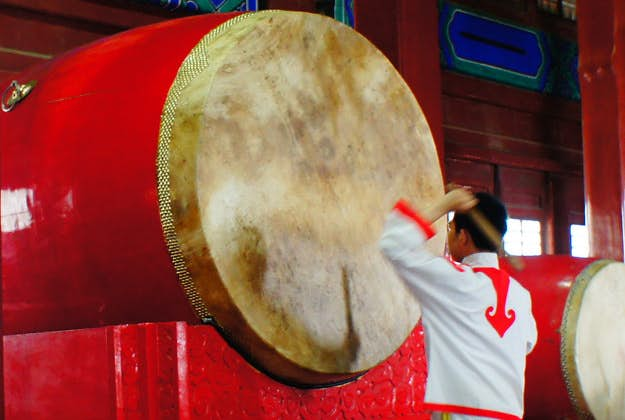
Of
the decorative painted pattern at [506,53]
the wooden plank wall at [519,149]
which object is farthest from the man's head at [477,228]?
the decorative painted pattern at [506,53]

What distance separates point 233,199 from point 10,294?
60cm

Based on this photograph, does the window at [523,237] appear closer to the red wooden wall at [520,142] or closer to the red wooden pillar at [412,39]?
the red wooden wall at [520,142]

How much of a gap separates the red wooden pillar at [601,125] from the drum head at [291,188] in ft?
11.9

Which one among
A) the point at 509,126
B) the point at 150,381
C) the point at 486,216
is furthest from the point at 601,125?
the point at 150,381

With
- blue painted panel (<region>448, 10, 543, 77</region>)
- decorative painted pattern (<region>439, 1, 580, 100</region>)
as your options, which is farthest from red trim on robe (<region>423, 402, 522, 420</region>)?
blue painted panel (<region>448, 10, 543, 77</region>)

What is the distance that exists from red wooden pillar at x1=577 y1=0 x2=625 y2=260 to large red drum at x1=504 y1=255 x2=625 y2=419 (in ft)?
7.06

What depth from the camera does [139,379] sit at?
1538mm

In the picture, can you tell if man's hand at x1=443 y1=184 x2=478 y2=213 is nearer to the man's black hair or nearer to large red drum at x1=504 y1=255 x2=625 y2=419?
the man's black hair

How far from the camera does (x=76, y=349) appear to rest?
5.16ft

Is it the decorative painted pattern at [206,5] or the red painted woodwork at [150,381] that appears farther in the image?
the decorative painted pattern at [206,5]

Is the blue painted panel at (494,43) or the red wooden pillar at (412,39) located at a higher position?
the blue painted panel at (494,43)

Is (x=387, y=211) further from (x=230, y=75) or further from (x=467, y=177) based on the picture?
(x=467, y=177)

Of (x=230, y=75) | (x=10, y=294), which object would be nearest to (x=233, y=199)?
(x=230, y=75)

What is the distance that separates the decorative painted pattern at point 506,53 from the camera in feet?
19.5
